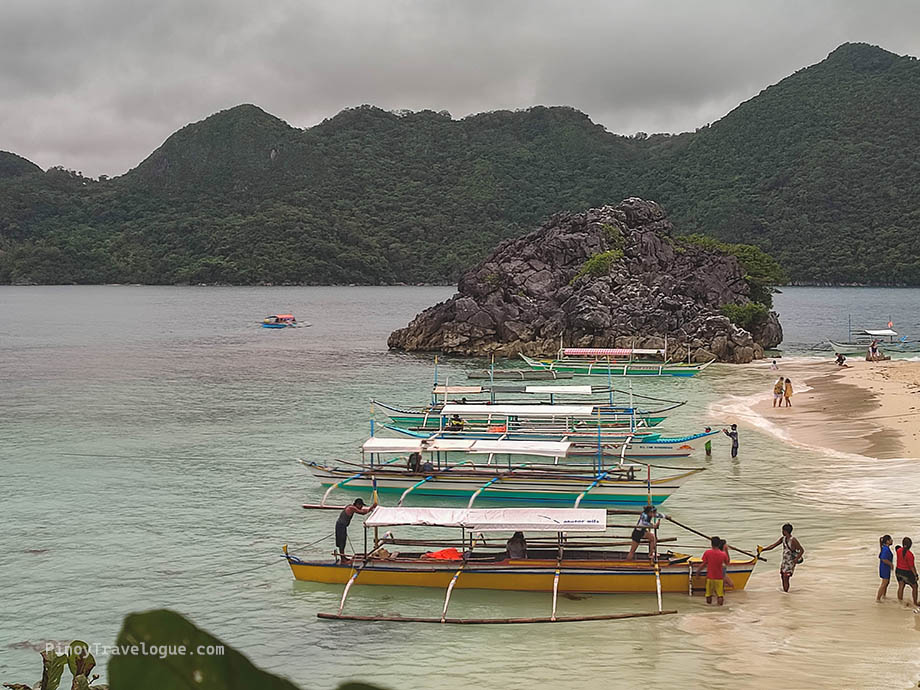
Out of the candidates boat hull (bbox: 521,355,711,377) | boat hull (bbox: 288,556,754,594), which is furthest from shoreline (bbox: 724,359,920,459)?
boat hull (bbox: 288,556,754,594)

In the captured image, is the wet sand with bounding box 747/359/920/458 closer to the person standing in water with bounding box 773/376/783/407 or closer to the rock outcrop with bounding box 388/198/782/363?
the person standing in water with bounding box 773/376/783/407

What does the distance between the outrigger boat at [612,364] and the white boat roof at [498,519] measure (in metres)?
41.2

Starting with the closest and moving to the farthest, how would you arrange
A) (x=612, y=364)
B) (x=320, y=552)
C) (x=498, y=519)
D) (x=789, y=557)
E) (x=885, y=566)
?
(x=885, y=566), (x=789, y=557), (x=498, y=519), (x=320, y=552), (x=612, y=364)

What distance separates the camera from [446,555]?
20469mm

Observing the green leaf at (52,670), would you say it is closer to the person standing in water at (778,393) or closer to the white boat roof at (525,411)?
the white boat roof at (525,411)

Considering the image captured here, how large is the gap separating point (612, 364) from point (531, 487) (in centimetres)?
4167

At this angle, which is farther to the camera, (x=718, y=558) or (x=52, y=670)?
(x=718, y=558)

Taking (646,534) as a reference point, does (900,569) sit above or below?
below

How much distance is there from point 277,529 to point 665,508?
11544 millimetres

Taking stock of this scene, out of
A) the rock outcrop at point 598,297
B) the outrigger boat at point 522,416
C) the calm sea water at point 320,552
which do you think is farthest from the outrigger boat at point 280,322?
the outrigger boat at point 522,416

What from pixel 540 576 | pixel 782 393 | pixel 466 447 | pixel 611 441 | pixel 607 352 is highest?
pixel 607 352

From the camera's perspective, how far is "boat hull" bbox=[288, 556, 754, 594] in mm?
19281

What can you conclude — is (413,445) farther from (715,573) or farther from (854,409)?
(854,409)

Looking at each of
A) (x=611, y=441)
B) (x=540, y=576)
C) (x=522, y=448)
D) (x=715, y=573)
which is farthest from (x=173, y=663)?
(x=611, y=441)
